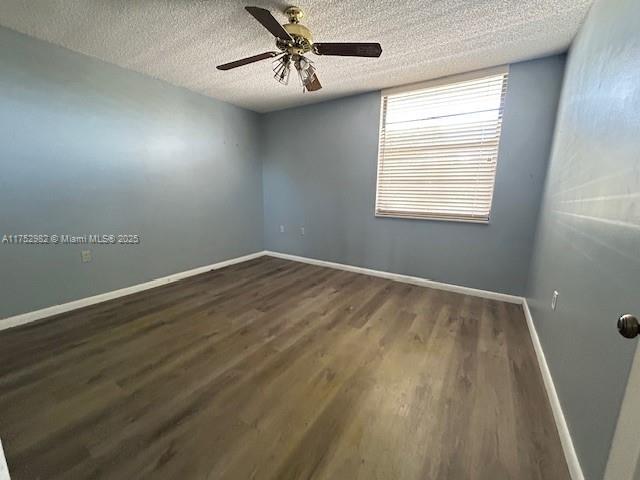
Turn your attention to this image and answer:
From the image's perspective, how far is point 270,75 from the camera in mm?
2746

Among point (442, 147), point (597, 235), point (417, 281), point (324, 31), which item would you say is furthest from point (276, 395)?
point (442, 147)

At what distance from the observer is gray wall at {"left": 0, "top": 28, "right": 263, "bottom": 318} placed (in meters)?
2.09

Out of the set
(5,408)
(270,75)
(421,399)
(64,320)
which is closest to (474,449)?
(421,399)

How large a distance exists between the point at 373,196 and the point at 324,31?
1.92 metres

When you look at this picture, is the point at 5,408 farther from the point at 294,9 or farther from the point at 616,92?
the point at 616,92

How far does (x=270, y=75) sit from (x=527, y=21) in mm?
2248

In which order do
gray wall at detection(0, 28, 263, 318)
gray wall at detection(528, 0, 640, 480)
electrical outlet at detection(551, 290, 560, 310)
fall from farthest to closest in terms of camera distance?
gray wall at detection(0, 28, 263, 318) < electrical outlet at detection(551, 290, 560, 310) < gray wall at detection(528, 0, 640, 480)

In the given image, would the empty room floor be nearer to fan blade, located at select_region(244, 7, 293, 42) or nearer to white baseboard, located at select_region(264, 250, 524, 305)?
white baseboard, located at select_region(264, 250, 524, 305)

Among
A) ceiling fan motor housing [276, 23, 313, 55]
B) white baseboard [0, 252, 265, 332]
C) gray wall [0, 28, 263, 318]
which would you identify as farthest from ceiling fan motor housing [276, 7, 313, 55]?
white baseboard [0, 252, 265, 332]

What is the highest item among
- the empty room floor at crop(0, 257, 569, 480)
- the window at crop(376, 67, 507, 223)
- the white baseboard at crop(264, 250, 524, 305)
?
the window at crop(376, 67, 507, 223)

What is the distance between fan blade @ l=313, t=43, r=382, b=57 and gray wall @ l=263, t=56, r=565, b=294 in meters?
1.56

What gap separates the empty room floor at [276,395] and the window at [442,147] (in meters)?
1.24

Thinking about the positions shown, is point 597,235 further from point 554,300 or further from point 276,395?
point 276,395

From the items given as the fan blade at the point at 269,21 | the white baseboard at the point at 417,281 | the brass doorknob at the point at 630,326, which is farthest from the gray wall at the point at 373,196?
the brass doorknob at the point at 630,326
